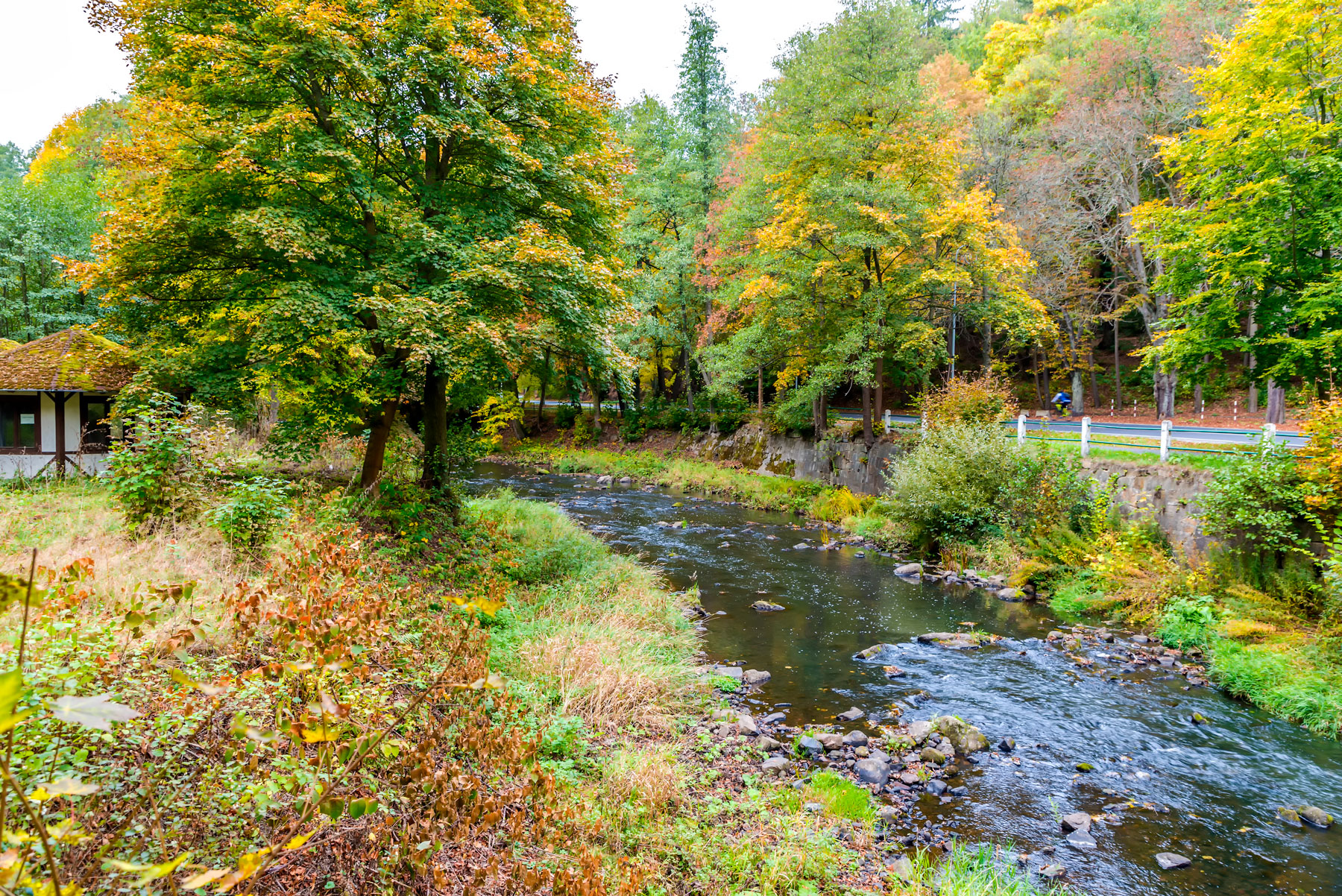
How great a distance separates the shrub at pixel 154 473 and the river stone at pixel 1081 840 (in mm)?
10024

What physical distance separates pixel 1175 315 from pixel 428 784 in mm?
15572

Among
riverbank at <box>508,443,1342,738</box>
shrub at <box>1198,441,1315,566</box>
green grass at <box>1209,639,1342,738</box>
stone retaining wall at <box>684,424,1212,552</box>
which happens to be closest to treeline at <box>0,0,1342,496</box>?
shrub at <box>1198,441,1315,566</box>

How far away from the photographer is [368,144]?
10.8 m

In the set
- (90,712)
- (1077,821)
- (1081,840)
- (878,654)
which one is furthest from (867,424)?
(90,712)

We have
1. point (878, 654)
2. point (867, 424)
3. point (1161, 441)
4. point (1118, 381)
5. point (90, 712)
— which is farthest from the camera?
point (1118, 381)

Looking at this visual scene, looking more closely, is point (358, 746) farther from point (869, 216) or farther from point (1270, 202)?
point (869, 216)

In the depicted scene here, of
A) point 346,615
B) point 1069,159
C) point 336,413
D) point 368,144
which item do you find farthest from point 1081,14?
point 346,615

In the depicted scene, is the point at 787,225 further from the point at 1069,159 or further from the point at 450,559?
the point at 450,559

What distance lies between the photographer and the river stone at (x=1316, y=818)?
625 cm

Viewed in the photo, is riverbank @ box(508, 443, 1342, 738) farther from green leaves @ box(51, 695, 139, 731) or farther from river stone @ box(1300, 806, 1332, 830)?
green leaves @ box(51, 695, 139, 731)

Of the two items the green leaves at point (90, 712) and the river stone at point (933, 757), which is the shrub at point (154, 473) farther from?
the river stone at point (933, 757)

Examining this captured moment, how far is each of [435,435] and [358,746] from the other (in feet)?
35.0

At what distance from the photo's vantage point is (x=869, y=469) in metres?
22.9

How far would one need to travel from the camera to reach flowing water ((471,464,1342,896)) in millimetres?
5930
